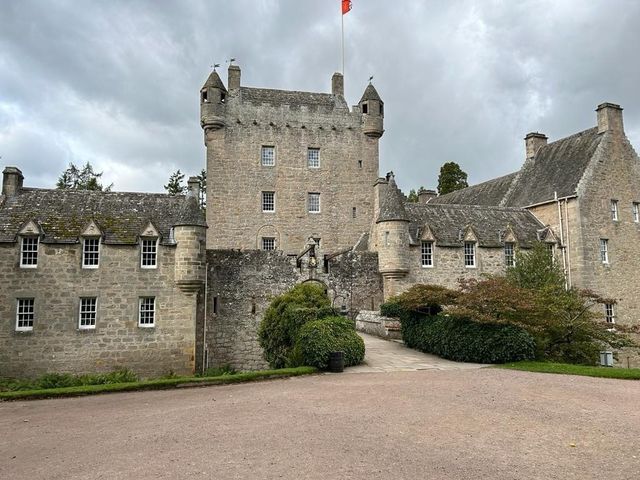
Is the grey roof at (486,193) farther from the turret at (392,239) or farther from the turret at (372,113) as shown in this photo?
the turret at (392,239)

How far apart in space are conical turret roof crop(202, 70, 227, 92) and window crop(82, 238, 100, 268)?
49.3 ft

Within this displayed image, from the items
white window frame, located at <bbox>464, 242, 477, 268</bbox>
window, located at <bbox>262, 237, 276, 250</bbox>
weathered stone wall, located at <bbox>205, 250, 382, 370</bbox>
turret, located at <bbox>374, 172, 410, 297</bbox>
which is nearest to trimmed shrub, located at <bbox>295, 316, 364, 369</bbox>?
weathered stone wall, located at <bbox>205, 250, 382, 370</bbox>

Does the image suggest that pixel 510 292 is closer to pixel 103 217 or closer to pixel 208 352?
pixel 208 352

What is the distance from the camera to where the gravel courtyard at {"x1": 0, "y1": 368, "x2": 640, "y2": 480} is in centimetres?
A: 735

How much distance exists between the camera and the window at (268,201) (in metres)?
34.6

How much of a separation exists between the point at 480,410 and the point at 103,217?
19.6 m

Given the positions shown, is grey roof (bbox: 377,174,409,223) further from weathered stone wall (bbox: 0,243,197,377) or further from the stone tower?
weathered stone wall (bbox: 0,243,197,377)

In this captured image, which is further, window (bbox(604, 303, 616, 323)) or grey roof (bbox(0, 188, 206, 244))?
window (bbox(604, 303, 616, 323))

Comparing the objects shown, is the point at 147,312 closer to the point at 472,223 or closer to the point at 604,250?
the point at 472,223

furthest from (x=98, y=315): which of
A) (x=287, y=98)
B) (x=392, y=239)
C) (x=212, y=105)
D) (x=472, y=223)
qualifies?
(x=287, y=98)

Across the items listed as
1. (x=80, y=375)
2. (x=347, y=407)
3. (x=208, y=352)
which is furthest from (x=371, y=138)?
(x=347, y=407)

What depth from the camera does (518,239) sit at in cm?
2928

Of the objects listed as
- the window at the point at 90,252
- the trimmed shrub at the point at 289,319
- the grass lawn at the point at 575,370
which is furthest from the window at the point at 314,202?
the grass lawn at the point at 575,370

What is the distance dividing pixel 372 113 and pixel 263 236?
38.1 feet
